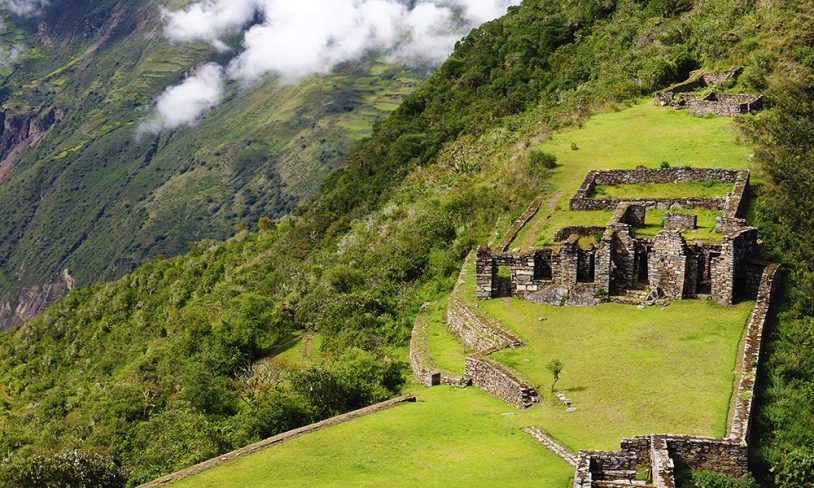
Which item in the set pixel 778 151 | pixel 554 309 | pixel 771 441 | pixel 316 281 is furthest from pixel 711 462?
pixel 316 281

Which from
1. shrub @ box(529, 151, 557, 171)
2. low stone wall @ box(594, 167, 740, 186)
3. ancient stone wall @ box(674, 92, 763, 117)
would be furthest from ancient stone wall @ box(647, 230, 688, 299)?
ancient stone wall @ box(674, 92, 763, 117)

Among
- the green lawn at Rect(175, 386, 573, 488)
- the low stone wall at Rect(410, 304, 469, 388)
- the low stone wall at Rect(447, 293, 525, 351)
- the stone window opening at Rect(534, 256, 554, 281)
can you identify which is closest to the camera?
the green lawn at Rect(175, 386, 573, 488)

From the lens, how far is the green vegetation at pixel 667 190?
3672 cm

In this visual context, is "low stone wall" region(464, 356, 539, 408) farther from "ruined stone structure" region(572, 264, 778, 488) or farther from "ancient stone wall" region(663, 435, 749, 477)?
"ancient stone wall" region(663, 435, 749, 477)

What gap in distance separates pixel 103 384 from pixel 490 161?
1277 inches

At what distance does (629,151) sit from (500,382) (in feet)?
79.9

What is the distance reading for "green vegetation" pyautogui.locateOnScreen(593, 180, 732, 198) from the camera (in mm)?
36719

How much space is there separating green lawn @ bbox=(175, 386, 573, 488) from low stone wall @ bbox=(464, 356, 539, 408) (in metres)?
0.44

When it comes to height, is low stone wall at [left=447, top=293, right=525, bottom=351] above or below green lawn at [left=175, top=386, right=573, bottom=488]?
below

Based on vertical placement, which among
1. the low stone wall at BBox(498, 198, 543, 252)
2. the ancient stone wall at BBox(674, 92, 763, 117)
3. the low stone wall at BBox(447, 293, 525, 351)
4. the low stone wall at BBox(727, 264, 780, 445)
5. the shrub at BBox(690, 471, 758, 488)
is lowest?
the low stone wall at BBox(447, 293, 525, 351)

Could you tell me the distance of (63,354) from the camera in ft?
278

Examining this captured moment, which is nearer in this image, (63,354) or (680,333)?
(680,333)

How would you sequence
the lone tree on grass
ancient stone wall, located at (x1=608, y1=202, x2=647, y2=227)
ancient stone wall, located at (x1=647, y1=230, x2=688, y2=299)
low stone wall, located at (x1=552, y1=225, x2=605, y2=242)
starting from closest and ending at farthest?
the lone tree on grass, ancient stone wall, located at (x1=647, y1=230, x2=688, y2=299), low stone wall, located at (x1=552, y1=225, x2=605, y2=242), ancient stone wall, located at (x1=608, y1=202, x2=647, y2=227)

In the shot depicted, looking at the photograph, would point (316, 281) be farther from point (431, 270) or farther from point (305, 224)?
point (305, 224)
